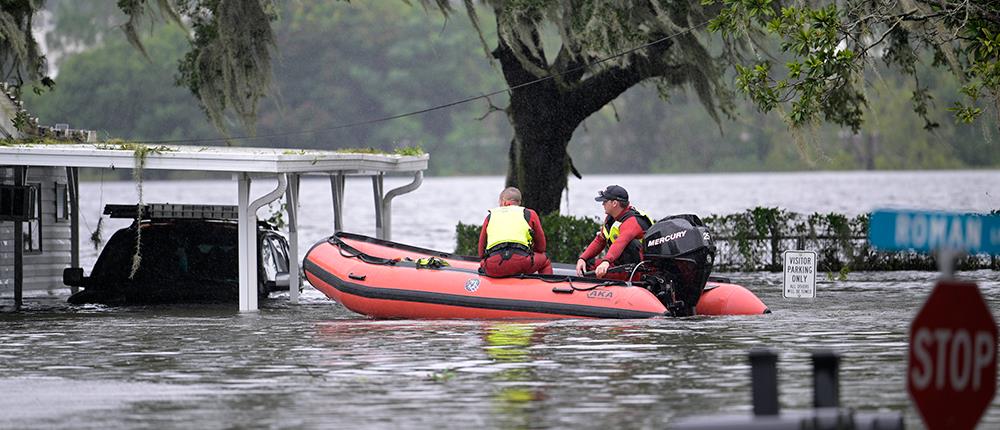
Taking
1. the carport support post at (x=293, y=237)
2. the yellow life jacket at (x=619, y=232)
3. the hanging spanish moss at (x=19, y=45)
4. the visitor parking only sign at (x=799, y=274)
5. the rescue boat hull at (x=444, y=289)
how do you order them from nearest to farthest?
the rescue boat hull at (x=444, y=289)
the yellow life jacket at (x=619, y=232)
the visitor parking only sign at (x=799, y=274)
the carport support post at (x=293, y=237)
the hanging spanish moss at (x=19, y=45)

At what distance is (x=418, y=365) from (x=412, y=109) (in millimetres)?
89798

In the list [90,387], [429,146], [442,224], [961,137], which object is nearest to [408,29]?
[429,146]

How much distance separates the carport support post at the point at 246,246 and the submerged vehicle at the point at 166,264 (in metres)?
2.31

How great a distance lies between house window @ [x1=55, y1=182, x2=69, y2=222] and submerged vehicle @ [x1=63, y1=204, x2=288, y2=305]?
9.89ft

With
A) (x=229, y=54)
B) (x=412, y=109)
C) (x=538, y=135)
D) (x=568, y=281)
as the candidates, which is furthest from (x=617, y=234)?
(x=412, y=109)

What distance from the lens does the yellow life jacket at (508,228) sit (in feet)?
55.9

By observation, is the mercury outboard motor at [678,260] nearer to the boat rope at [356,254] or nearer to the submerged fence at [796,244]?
the boat rope at [356,254]

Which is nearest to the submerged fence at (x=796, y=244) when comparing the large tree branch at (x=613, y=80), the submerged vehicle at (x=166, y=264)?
the large tree branch at (x=613, y=80)

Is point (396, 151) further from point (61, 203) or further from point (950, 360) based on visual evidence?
point (950, 360)

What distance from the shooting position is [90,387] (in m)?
11.2

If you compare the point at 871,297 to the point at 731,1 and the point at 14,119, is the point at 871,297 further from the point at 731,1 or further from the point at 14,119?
the point at 14,119

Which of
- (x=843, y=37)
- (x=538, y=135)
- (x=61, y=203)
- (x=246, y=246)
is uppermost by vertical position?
(x=843, y=37)

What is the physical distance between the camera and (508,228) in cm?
1709

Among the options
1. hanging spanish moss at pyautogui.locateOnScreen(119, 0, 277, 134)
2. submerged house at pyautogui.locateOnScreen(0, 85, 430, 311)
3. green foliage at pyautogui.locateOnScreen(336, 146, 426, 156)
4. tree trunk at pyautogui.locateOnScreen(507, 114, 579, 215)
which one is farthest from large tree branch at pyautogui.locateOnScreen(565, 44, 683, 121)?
hanging spanish moss at pyautogui.locateOnScreen(119, 0, 277, 134)
